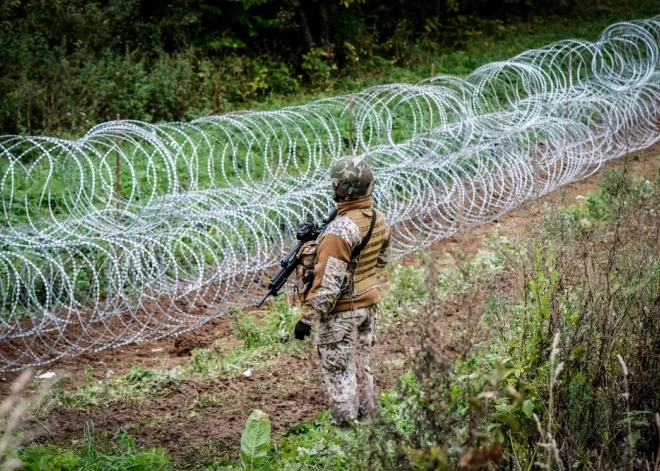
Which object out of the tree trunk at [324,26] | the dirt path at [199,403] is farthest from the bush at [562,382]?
the tree trunk at [324,26]

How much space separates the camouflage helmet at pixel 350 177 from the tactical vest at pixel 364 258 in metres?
0.15

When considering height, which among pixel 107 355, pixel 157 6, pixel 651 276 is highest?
pixel 157 6

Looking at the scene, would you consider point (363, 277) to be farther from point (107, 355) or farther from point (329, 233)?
point (107, 355)

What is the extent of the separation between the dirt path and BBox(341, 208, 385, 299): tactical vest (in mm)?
458

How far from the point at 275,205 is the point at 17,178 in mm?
4515

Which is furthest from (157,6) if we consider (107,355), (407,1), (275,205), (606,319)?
(606,319)

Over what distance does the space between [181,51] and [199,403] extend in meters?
12.8

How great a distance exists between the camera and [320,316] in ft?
18.6

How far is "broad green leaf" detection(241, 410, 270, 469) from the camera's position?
211 inches

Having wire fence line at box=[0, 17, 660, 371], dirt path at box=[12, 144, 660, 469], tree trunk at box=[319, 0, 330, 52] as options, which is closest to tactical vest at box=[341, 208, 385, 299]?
dirt path at box=[12, 144, 660, 469]

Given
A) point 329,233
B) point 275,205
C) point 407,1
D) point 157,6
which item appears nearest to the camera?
point 329,233

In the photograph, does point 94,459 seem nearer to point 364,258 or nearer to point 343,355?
point 343,355

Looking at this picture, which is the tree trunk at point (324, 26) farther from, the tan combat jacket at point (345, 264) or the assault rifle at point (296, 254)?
the tan combat jacket at point (345, 264)

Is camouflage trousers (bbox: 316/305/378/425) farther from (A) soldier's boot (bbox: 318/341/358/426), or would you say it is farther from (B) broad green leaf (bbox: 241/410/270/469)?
(B) broad green leaf (bbox: 241/410/270/469)
